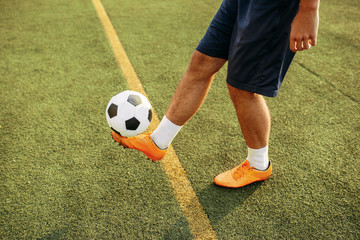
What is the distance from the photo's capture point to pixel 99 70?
331 centimetres

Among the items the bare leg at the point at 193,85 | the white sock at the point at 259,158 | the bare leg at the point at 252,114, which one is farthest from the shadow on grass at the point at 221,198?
the bare leg at the point at 193,85

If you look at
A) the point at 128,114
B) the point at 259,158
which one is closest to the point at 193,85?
the point at 128,114

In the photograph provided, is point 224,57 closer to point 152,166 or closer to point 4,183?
point 152,166

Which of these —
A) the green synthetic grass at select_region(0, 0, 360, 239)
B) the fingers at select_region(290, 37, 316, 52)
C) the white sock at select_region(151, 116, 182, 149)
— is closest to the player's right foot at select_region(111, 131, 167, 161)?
the white sock at select_region(151, 116, 182, 149)

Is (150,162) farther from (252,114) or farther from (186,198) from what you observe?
(252,114)

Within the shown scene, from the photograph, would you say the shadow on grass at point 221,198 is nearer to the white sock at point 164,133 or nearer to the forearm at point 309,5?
the white sock at point 164,133

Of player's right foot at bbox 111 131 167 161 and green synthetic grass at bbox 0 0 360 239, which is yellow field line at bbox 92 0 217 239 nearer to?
green synthetic grass at bbox 0 0 360 239

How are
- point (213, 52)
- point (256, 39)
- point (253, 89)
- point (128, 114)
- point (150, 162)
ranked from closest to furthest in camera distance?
point (256, 39) < point (253, 89) < point (213, 52) < point (128, 114) < point (150, 162)

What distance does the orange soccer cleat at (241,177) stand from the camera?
6.25ft

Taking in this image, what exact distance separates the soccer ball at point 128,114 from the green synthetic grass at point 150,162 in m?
0.30

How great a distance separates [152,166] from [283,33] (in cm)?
128

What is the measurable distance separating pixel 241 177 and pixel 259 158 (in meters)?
0.18

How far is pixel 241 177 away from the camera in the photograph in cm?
191

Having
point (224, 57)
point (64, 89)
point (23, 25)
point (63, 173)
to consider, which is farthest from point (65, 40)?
point (224, 57)
